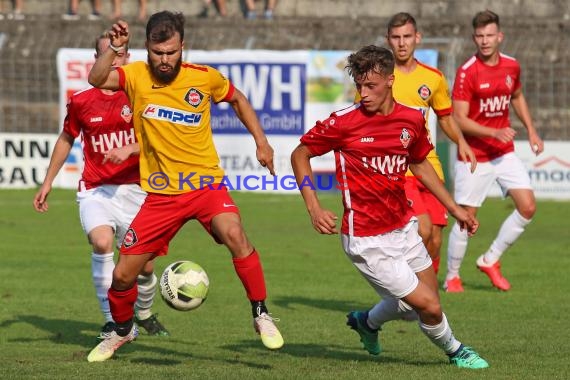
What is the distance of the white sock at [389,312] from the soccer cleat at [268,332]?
801mm

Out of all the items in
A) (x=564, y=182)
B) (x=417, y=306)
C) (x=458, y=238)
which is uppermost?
(x=417, y=306)

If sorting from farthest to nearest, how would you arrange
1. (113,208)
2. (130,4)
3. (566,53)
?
(130,4) → (566,53) → (113,208)

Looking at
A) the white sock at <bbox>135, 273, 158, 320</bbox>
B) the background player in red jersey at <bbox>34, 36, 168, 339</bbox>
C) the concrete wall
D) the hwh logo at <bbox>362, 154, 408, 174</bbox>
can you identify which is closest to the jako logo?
the background player in red jersey at <bbox>34, 36, 168, 339</bbox>

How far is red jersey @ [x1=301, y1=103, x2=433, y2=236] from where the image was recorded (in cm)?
809

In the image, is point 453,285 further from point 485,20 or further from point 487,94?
point 485,20

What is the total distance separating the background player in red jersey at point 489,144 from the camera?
500 inches

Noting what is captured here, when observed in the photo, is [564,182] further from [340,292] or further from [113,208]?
[113,208]

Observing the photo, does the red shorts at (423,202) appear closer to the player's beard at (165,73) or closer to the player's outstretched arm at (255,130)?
the player's outstretched arm at (255,130)

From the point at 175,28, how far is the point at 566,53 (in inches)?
656

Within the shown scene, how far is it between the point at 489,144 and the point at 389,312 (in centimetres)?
462

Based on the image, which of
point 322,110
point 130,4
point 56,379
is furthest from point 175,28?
point 130,4

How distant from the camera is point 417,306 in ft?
26.5

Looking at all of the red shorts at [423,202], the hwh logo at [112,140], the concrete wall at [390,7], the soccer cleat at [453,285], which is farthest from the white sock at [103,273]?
the concrete wall at [390,7]

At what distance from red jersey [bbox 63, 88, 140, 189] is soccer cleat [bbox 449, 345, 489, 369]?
10.4 ft
